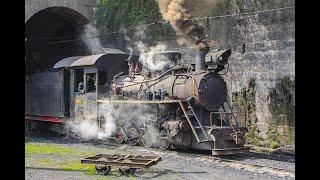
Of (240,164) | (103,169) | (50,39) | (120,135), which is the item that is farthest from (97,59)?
(50,39)

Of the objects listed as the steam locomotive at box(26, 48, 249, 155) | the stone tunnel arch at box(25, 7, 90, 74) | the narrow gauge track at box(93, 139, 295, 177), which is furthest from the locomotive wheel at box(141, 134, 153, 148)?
the stone tunnel arch at box(25, 7, 90, 74)

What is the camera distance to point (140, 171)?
8.39 m

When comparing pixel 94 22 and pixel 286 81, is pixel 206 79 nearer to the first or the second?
pixel 286 81

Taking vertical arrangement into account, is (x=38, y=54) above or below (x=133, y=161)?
above

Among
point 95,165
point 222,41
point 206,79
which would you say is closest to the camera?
point 95,165

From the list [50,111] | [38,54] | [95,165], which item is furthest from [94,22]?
[95,165]

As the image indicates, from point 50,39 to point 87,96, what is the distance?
33.3ft

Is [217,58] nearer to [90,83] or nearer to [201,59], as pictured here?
[201,59]

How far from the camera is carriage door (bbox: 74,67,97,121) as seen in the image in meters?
13.6

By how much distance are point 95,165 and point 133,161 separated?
2.58ft

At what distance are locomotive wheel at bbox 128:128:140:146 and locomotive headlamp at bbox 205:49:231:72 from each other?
3042 mm

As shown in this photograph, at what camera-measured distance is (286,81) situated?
12.7m

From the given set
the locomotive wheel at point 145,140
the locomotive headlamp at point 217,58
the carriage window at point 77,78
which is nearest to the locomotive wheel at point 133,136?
the locomotive wheel at point 145,140

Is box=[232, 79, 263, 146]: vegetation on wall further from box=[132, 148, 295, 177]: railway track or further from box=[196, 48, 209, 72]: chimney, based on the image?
box=[196, 48, 209, 72]: chimney
